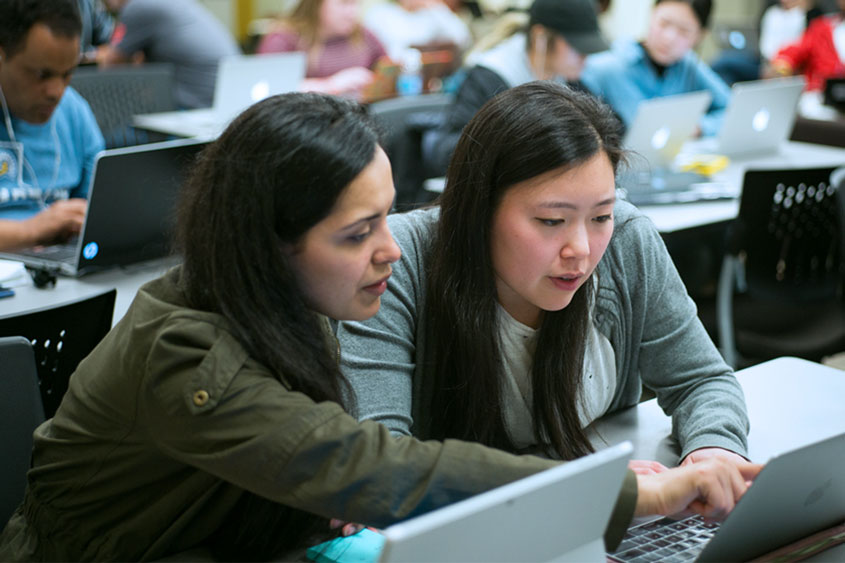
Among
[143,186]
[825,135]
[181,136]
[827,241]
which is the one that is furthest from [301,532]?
[825,135]

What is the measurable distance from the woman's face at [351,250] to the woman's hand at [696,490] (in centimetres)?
37

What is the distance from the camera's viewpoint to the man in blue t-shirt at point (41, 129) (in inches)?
93.8

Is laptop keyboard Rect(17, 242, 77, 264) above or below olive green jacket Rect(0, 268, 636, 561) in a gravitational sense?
below

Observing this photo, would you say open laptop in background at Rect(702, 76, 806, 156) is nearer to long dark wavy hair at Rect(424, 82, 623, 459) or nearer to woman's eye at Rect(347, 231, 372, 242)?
long dark wavy hair at Rect(424, 82, 623, 459)

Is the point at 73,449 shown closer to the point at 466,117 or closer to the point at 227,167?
the point at 227,167

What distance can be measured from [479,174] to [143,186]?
1.08 meters

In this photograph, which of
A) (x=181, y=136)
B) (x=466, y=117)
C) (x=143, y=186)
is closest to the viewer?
(x=143, y=186)

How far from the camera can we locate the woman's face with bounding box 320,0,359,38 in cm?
504

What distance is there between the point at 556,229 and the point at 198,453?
604 millimetres

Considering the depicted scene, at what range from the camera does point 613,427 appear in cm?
161

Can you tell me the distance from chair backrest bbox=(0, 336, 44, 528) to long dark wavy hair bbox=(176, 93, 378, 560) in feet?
1.46

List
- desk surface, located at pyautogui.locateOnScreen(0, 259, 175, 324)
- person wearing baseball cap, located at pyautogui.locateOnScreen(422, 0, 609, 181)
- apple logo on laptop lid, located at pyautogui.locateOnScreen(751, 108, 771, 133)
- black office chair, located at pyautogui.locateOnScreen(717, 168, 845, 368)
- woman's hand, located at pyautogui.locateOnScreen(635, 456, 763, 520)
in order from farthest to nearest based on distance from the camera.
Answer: apple logo on laptop lid, located at pyautogui.locateOnScreen(751, 108, 771, 133) → person wearing baseball cap, located at pyautogui.locateOnScreen(422, 0, 609, 181) → black office chair, located at pyautogui.locateOnScreen(717, 168, 845, 368) → desk surface, located at pyautogui.locateOnScreen(0, 259, 175, 324) → woman's hand, located at pyautogui.locateOnScreen(635, 456, 763, 520)

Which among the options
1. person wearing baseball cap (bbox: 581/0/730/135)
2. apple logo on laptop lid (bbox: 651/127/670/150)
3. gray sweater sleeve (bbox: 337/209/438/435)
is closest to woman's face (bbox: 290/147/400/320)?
gray sweater sleeve (bbox: 337/209/438/435)

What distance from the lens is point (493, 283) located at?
148 centimetres
